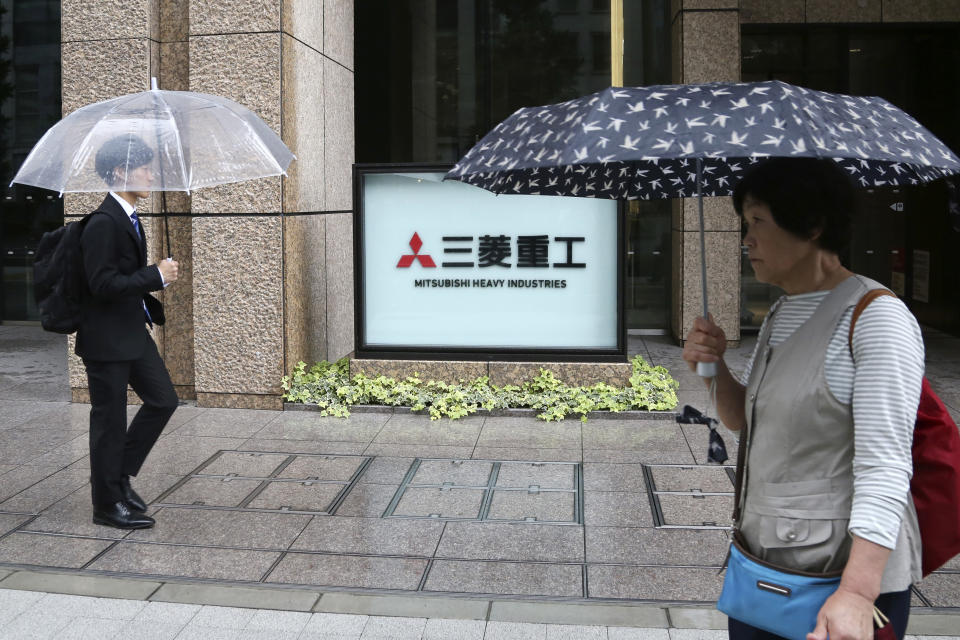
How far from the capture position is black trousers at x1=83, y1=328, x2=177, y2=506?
520 centimetres

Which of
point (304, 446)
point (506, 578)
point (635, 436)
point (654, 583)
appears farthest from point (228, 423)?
point (654, 583)

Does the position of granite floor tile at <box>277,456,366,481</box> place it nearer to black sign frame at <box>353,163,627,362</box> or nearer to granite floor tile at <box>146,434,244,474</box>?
granite floor tile at <box>146,434,244,474</box>

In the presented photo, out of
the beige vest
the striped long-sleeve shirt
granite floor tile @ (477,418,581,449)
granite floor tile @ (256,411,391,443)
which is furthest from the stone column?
the striped long-sleeve shirt

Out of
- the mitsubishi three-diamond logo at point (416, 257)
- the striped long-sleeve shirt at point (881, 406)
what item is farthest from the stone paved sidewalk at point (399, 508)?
the striped long-sleeve shirt at point (881, 406)

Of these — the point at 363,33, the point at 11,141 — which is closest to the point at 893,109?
the point at 363,33

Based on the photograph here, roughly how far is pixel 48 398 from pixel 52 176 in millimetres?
4472

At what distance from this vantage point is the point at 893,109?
2729 millimetres

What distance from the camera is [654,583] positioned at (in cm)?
454

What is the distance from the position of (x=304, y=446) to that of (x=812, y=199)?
211 inches

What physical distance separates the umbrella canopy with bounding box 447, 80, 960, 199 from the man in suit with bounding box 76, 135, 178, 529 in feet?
8.87

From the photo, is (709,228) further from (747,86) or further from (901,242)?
(747,86)

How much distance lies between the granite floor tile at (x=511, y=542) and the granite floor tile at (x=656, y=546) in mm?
104

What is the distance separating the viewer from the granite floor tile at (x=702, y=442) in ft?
22.0

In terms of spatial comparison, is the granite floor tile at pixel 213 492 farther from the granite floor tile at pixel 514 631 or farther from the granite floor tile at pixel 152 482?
the granite floor tile at pixel 514 631
